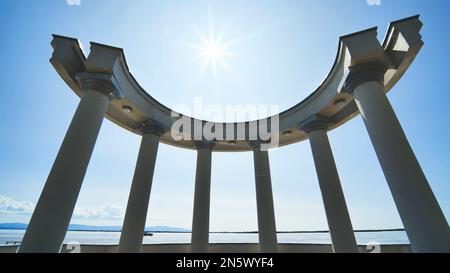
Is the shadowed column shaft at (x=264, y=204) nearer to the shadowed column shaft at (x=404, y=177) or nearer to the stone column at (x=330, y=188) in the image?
the stone column at (x=330, y=188)

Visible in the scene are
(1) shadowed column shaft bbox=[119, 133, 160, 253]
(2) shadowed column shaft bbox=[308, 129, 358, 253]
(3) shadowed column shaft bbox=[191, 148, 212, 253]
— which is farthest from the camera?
(3) shadowed column shaft bbox=[191, 148, 212, 253]

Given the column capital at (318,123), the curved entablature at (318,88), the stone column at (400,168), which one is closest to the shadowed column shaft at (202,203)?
the curved entablature at (318,88)

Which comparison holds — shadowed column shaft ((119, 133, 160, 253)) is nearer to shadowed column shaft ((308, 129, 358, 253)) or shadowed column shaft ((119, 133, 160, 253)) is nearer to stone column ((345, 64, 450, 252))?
shadowed column shaft ((308, 129, 358, 253))

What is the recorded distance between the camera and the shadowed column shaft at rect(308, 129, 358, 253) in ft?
60.7

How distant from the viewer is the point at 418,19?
49.8 ft

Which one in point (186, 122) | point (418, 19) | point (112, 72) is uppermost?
point (186, 122)

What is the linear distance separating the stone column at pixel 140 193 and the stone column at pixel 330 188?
19.5 m

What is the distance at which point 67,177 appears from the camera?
13578 mm

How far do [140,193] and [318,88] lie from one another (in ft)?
78.6

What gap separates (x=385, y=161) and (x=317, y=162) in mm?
8532

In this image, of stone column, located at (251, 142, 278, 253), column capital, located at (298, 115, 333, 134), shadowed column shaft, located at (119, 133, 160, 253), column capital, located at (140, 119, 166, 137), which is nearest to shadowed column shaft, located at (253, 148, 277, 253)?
stone column, located at (251, 142, 278, 253)
